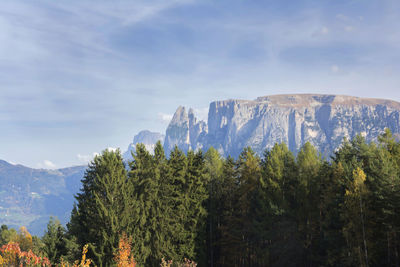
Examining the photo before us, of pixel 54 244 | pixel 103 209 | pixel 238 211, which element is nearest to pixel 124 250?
pixel 103 209

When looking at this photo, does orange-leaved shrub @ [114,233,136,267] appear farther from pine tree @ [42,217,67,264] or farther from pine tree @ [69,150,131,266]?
pine tree @ [42,217,67,264]

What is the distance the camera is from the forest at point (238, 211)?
3044 cm

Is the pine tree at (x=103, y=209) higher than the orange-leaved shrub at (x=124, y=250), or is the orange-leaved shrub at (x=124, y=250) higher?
the pine tree at (x=103, y=209)

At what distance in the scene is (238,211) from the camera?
44.7 m

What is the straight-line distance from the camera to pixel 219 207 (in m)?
46.7

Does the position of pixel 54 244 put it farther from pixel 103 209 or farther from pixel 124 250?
pixel 124 250

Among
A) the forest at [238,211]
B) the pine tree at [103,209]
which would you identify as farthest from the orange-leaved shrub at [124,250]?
the pine tree at [103,209]

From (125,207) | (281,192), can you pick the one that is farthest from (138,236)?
(281,192)

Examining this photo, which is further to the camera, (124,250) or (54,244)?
(54,244)

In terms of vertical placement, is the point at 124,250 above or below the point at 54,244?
above

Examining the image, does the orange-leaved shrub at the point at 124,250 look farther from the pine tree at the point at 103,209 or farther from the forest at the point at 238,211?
the pine tree at the point at 103,209

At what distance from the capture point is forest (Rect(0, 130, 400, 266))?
1198 inches

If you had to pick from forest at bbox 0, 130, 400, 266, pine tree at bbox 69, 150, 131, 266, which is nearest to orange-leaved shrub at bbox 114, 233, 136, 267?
forest at bbox 0, 130, 400, 266

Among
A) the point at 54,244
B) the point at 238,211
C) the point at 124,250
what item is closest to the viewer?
the point at 124,250
